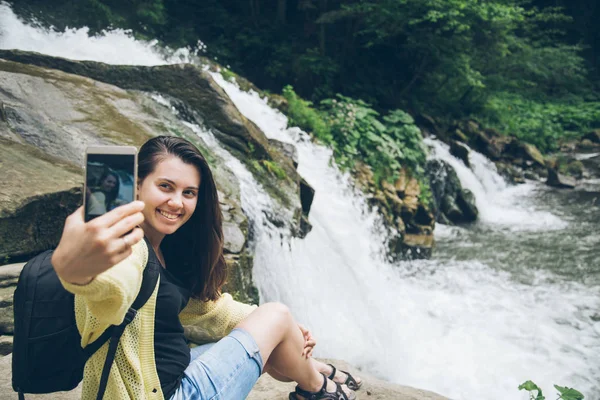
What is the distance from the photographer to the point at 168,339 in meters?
1.78

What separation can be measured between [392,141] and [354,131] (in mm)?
760

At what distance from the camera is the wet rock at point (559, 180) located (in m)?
12.0

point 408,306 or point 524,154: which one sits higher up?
point 524,154

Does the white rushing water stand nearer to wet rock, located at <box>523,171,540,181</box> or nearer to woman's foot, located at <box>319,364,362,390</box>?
woman's foot, located at <box>319,364,362,390</box>

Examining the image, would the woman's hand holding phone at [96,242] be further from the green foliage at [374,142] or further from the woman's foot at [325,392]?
the green foliage at [374,142]

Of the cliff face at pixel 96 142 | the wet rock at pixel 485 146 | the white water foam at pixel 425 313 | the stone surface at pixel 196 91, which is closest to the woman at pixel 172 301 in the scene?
the cliff face at pixel 96 142

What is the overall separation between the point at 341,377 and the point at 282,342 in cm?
71

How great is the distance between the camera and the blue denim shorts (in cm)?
181

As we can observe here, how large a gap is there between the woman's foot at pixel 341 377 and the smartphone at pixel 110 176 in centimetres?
183

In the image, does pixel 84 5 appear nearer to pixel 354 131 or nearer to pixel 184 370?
pixel 354 131

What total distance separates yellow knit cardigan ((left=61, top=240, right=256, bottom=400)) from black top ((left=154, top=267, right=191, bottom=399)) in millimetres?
116

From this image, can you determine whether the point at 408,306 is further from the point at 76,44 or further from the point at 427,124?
the point at 427,124

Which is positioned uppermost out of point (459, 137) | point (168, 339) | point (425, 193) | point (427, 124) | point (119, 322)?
point (119, 322)

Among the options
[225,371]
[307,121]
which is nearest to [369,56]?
[307,121]
